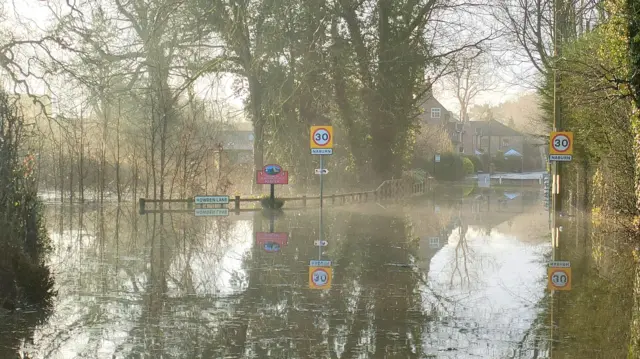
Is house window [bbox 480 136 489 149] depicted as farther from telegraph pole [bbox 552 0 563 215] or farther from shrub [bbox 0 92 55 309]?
shrub [bbox 0 92 55 309]

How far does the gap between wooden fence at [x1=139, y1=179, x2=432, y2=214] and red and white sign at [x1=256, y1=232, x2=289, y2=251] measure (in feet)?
24.3

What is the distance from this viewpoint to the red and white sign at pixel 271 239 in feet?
56.9

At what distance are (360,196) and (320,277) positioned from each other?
877 inches

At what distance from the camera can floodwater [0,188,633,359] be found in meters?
7.95

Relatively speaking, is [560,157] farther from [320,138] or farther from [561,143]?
[320,138]

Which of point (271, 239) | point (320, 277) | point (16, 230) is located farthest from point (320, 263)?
point (16, 230)

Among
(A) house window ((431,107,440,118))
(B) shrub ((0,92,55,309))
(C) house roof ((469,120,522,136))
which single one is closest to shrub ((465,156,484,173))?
(A) house window ((431,107,440,118))

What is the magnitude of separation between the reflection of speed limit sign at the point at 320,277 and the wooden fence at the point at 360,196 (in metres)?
13.7

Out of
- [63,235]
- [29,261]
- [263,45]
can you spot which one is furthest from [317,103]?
[29,261]

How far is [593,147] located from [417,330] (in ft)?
47.8

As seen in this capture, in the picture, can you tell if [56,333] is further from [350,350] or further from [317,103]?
[317,103]

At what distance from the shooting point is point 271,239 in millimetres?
18391

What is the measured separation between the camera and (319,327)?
29.1 feet

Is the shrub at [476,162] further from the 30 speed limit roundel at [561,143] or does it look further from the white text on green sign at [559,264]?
the white text on green sign at [559,264]
